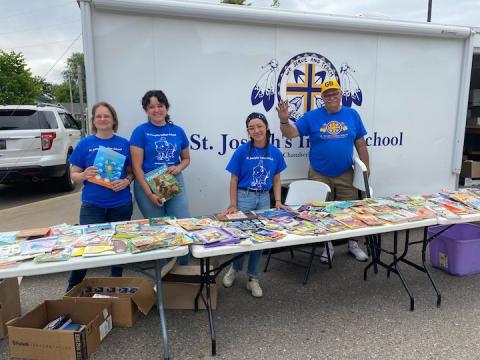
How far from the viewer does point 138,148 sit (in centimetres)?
295

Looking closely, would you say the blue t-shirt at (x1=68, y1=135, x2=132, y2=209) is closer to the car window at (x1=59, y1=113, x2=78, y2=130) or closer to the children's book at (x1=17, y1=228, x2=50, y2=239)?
the children's book at (x1=17, y1=228, x2=50, y2=239)

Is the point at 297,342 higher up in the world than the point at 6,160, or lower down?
lower down

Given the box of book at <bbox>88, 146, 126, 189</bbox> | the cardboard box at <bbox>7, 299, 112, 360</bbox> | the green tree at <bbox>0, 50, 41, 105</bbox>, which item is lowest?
the cardboard box at <bbox>7, 299, 112, 360</bbox>

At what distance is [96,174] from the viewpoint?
275 centimetres

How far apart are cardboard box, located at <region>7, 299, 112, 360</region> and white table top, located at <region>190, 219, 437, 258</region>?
2.60 ft

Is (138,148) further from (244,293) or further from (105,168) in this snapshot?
(244,293)

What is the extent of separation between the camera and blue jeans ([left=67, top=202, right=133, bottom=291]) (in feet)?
9.35

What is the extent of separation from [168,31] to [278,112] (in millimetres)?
1170

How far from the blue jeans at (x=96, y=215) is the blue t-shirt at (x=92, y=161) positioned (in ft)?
0.12

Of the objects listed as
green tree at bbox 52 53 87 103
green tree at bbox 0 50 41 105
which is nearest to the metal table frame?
green tree at bbox 0 50 41 105

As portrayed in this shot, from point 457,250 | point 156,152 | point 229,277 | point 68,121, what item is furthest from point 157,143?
point 68,121

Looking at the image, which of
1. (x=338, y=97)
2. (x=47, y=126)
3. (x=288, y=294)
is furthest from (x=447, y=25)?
(x=47, y=126)

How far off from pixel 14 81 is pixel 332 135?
20277 millimetres

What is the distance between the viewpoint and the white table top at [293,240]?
2.25 metres
